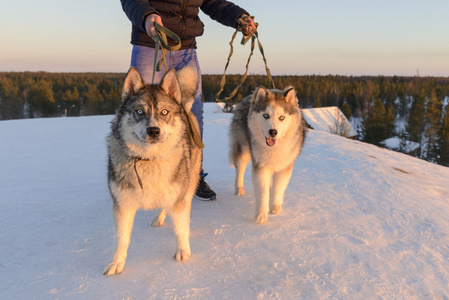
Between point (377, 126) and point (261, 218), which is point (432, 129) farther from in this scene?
point (261, 218)

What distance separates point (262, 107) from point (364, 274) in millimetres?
2072

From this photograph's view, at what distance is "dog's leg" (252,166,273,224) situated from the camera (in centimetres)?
338

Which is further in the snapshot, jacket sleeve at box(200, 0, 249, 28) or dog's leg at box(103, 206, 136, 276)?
jacket sleeve at box(200, 0, 249, 28)

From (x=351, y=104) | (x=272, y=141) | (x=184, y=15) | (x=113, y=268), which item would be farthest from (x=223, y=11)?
(x=351, y=104)

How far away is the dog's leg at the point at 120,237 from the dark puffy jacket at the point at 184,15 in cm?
174

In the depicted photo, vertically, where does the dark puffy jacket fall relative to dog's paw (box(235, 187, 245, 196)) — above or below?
above

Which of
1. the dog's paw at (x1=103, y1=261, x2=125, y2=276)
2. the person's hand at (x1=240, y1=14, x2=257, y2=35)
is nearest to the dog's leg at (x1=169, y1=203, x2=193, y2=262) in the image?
the dog's paw at (x1=103, y1=261, x2=125, y2=276)

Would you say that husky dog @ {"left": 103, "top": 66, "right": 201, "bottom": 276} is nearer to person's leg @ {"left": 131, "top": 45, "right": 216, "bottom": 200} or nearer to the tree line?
person's leg @ {"left": 131, "top": 45, "right": 216, "bottom": 200}

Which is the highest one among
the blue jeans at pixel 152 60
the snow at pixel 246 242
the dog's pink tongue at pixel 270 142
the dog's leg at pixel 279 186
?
the blue jeans at pixel 152 60

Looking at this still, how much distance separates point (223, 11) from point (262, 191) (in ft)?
7.71

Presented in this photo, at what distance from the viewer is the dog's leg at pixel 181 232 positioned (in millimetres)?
2536

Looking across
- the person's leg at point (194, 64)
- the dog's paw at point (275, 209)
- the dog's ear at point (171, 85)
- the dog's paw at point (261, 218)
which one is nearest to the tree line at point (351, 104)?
the person's leg at point (194, 64)

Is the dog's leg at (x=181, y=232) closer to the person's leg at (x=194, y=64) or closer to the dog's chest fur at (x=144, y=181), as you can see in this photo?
the dog's chest fur at (x=144, y=181)

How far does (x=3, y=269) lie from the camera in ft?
8.00
